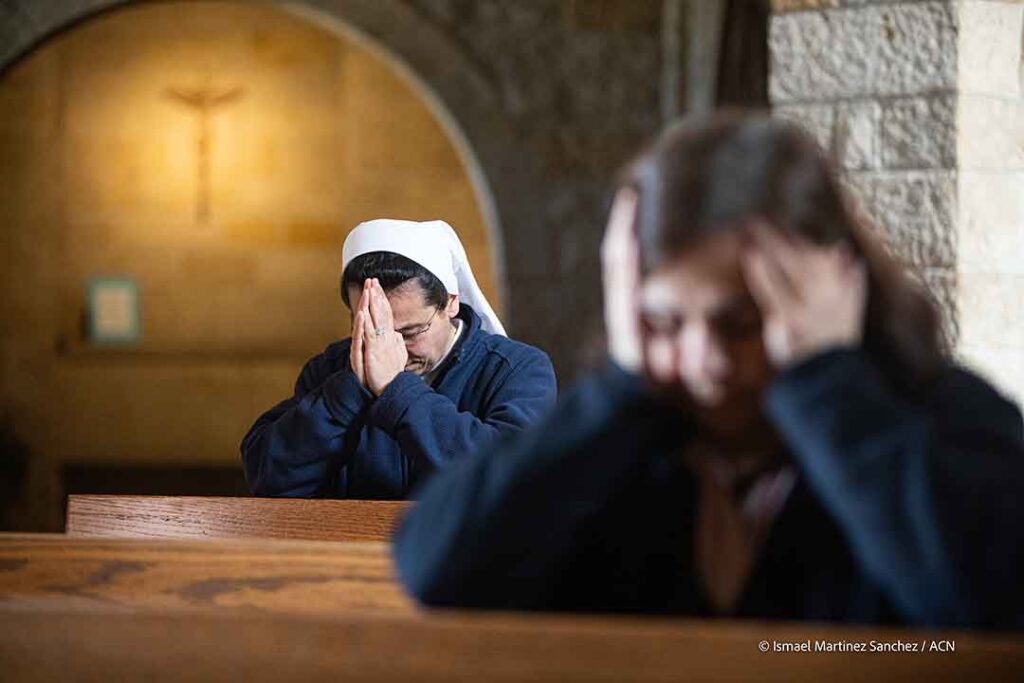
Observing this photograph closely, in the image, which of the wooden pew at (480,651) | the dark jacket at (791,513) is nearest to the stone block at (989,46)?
the dark jacket at (791,513)

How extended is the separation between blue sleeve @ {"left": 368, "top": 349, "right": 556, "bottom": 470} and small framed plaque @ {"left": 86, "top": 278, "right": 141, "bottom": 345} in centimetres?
842

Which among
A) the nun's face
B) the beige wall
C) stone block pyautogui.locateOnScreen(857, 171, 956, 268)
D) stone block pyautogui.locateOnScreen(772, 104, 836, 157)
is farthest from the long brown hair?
the beige wall

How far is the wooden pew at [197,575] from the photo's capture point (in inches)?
68.2

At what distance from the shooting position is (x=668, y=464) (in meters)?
1.34

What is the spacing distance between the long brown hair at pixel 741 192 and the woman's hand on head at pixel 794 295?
0.02 m

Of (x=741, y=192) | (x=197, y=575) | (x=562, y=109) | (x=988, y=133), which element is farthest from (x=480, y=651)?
(x=562, y=109)

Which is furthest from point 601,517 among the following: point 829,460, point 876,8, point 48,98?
point 48,98

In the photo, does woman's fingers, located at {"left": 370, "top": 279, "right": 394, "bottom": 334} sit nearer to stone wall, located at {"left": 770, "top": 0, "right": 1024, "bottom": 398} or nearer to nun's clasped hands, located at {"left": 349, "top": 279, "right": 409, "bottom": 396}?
nun's clasped hands, located at {"left": 349, "top": 279, "right": 409, "bottom": 396}

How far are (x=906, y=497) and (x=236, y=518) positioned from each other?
1.86m

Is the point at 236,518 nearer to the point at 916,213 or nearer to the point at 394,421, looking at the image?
the point at 394,421

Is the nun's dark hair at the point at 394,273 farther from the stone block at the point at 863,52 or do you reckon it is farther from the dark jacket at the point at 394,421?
the stone block at the point at 863,52

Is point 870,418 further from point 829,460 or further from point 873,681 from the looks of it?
point 873,681

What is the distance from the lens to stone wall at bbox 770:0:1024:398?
3557 mm

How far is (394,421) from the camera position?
2.82 metres
